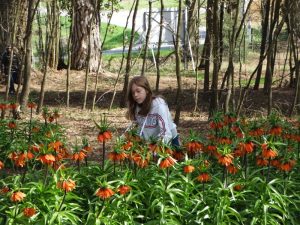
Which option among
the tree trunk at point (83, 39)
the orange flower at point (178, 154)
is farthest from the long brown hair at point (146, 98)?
the tree trunk at point (83, 39)

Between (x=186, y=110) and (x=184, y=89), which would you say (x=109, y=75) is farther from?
(x=186, y=110)

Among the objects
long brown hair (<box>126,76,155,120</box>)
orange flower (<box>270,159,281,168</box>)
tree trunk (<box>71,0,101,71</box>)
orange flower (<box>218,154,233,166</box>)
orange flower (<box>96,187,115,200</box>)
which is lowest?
orange flower (<box>96,187,115,200</box>)

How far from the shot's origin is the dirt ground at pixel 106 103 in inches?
368

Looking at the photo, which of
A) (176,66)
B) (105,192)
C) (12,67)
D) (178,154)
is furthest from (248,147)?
(12,67)

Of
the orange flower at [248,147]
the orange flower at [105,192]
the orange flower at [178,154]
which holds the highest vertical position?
the orange flower at [248,147]

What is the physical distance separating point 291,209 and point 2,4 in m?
10.9

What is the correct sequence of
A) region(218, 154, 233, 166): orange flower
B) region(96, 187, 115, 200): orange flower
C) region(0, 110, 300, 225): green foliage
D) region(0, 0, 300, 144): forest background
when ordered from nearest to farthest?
1. region(96, 187, 115, 200): orange flower
2. region(218, 154, 233, 166): orange flower
3. region(0, 110, 300, 225): green foliage
4. region(0, 0, 300, 144): forest background

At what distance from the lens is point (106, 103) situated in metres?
12.2

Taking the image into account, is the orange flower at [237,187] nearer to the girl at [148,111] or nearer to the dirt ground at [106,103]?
the girl at [148,111]

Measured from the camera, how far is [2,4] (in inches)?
534

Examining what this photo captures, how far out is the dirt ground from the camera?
368 inches

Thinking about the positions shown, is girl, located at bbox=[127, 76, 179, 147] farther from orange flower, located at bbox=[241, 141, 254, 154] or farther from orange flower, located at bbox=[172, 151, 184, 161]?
orange flower, located at bbox=[241, 141, 254, 154]

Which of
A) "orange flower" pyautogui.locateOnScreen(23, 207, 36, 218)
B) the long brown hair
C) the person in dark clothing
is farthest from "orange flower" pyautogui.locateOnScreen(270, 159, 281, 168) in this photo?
the person in dark clothing

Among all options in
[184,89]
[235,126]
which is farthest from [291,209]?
[184,89]
